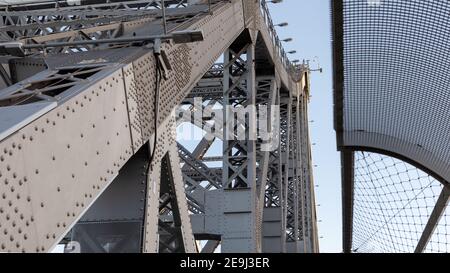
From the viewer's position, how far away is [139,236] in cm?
757

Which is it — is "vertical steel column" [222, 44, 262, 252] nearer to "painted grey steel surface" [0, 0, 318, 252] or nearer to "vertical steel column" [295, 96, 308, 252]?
"painted grey steel surface" [0, 0, 318, 252]

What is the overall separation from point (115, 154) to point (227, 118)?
1091 centimetres

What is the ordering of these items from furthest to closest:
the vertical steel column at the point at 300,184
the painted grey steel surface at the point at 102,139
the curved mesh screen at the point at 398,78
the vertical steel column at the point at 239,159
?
the vertical steel column at the point at 300,184 < the curved mesh screen at the point at 398,78 < the vertical steel column at the point at 239,159 < the painted grey steel surface at the point at 102,139

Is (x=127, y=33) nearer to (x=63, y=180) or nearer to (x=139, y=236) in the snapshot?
(x=139, y=236)

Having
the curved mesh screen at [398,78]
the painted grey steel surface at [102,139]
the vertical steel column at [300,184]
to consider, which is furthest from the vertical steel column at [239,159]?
the vertical steel column at [300,184]

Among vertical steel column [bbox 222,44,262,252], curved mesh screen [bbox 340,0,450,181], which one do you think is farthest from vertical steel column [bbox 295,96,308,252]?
vertical steel column [bbox 222,44,262,252]

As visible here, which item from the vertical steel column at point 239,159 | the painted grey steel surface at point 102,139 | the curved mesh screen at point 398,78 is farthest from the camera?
the curved mesh screen at point 398,78

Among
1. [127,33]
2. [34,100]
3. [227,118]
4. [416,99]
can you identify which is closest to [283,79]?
[416,99]

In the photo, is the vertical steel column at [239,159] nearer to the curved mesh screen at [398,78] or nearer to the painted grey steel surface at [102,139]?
the painted grey steel surface at [102,139]

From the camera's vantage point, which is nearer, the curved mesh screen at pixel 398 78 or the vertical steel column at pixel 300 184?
the curved mesh screen at pixel 398 78

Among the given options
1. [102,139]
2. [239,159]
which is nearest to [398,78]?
[239,159]

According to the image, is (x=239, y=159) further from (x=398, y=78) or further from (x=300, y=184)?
(x=300, y=184)

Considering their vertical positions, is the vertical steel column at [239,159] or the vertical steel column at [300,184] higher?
the vertical steel column at [239,159]

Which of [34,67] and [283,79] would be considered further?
[283,79]
